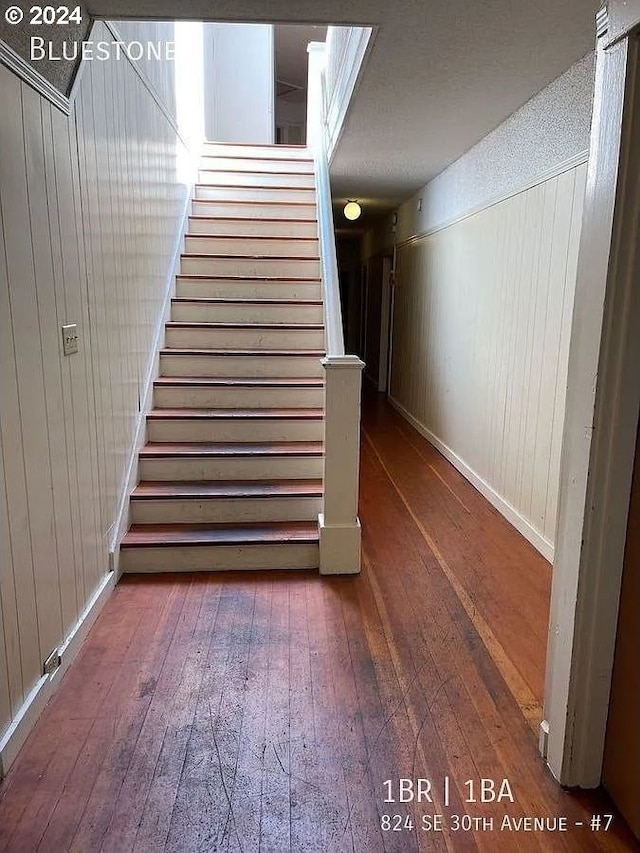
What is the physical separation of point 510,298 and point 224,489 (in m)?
2.00

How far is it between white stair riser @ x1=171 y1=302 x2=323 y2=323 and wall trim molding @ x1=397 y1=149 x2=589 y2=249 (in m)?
1.28

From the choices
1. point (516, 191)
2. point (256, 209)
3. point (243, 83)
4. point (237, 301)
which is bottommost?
point (237, 301)

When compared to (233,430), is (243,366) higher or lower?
higher

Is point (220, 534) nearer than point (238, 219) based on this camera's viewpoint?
Yes

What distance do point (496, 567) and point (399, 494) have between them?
116 cm

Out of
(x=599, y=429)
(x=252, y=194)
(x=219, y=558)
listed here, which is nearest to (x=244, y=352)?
(x=219, y=558)

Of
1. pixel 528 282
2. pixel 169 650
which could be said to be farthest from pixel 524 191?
pixel 169 650

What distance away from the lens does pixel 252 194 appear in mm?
5281

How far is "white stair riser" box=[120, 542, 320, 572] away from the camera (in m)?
2.94

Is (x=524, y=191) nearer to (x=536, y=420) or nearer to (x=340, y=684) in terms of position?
(x=536, y=420)

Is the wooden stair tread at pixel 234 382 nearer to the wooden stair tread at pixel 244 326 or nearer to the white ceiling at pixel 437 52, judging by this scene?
the wooden stair tread at pixel 244 326

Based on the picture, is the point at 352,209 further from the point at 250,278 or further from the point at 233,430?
the point at 233,430

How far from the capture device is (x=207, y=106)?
641 cm

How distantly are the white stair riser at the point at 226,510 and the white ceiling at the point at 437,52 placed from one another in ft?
6.75
